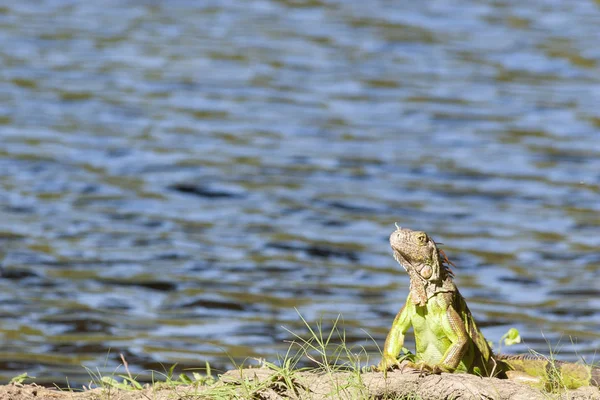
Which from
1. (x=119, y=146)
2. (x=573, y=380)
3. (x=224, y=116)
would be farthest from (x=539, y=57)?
(x=573, y=380)

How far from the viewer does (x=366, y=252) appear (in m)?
12.4

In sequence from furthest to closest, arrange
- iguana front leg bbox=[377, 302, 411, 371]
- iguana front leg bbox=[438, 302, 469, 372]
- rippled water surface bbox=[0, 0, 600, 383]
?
rippled water surface bbox=[0, 0, 600, 383], iguana front leg bbox=[377, 302, 411, 371], iguana front leg bbox=[438, 302, 469, 372]

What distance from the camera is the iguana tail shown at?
5.91m

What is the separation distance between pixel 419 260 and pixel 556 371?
885 mm

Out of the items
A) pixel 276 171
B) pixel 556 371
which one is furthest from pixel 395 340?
pixel 276 171

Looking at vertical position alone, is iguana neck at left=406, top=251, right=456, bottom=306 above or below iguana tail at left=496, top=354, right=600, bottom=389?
above

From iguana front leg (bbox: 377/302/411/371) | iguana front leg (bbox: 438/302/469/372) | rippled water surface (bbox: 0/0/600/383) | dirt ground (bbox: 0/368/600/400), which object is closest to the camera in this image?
dirt ground (bbox: 0/368/600/400)

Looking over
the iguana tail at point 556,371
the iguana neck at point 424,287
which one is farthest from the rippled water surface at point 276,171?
the iguana neck at point 424,287

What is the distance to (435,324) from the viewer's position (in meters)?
5.81

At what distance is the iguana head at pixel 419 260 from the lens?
582 cm

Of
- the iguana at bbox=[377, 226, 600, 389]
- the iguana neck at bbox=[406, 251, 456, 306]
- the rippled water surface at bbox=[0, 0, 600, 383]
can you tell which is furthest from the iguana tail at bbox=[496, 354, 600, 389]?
the rippled water surface at bbox=[0, 0, 600, 383]

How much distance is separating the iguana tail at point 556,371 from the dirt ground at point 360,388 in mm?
122

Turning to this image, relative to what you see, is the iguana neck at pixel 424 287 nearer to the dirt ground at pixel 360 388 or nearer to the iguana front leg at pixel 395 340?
the iguana front leg at pixel 395 340

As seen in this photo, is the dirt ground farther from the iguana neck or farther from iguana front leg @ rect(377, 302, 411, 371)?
the iguana neck
